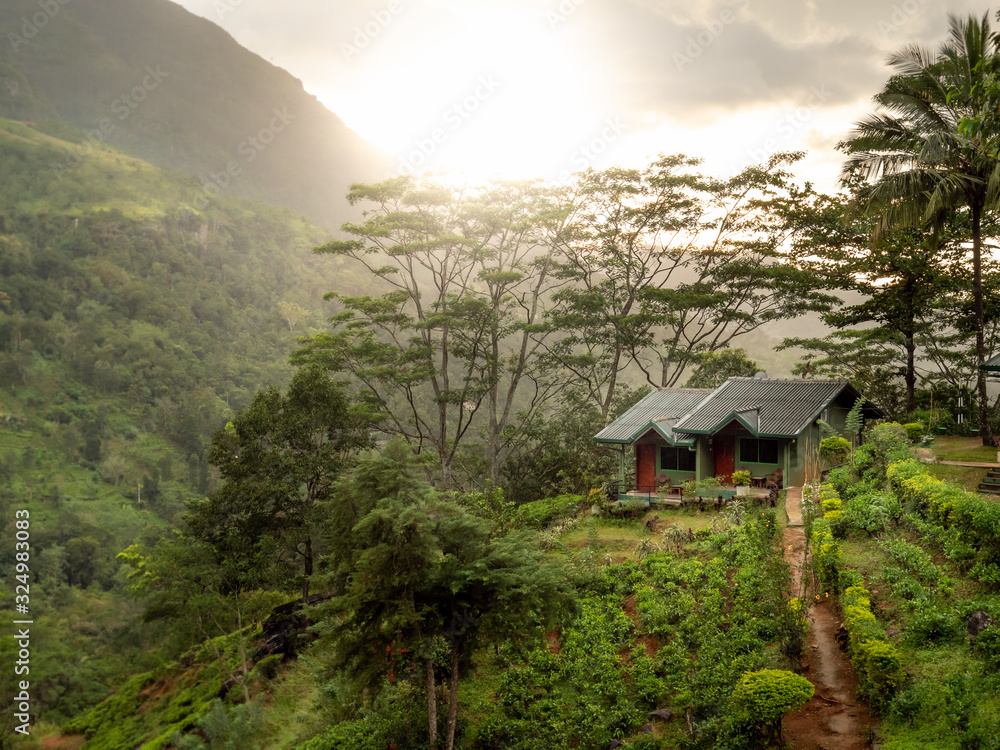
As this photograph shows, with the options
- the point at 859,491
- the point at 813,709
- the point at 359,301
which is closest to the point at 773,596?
the point at 813,709

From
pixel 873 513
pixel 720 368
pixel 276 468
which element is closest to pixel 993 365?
pixel 873 513

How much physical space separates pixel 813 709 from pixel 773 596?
257cm

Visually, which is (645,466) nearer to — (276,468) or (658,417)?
(658,417)

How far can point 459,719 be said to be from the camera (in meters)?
10.2

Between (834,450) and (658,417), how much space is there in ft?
18.9

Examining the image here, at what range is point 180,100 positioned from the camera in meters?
120

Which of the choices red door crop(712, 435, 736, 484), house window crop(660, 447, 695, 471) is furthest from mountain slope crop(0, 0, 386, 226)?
red door crop(712, 435, 736, 484)
